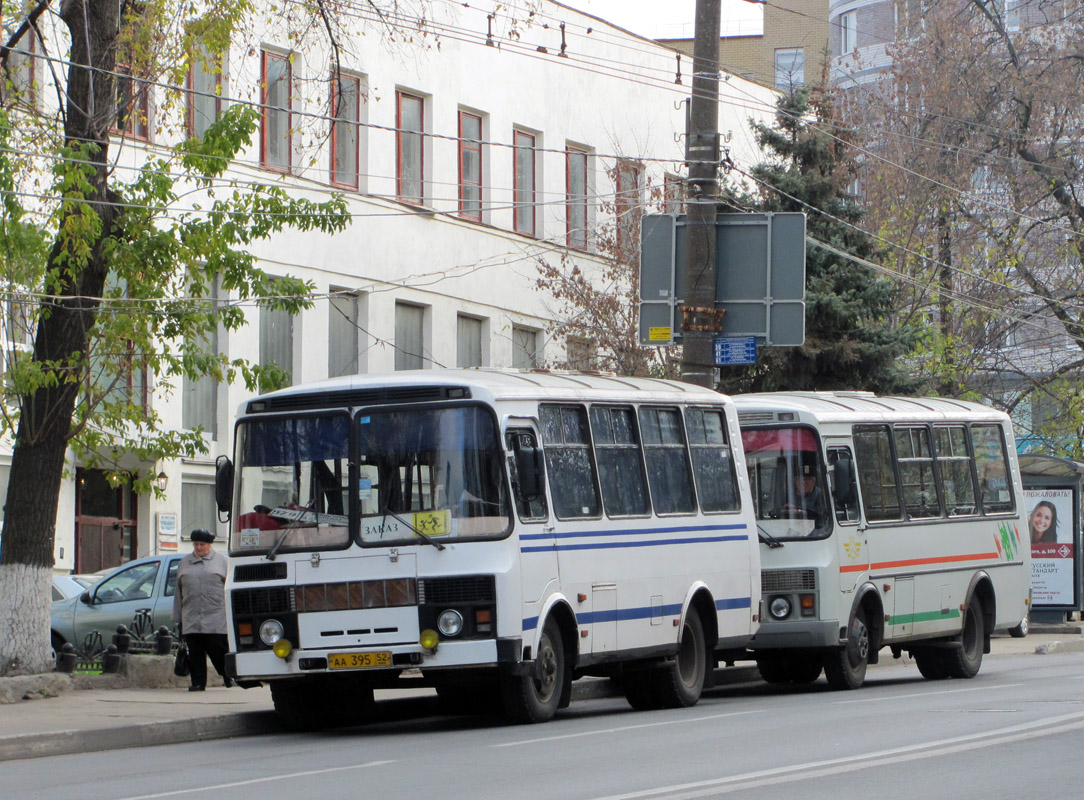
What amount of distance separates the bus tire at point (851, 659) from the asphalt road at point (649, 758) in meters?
1.69

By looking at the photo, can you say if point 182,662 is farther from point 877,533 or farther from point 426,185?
point 426,185

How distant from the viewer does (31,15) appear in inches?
738

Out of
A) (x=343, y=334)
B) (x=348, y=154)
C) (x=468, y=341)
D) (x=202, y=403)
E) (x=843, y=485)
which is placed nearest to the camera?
(x=843, y=485)

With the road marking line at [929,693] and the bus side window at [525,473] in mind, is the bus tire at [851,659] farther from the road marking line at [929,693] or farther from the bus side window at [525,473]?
the bus side window at [525,473]

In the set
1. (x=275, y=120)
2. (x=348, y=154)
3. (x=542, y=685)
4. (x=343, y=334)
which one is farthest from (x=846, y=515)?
(x=348, y=154)

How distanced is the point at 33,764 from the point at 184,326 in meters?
6.27

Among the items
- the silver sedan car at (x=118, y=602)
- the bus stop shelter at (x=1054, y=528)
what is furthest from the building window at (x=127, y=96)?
the bus stop shelter at (x=1054, y=528)

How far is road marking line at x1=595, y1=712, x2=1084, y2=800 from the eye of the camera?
33.2ft

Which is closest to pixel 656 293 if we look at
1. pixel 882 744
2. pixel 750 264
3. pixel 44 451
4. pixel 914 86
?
pixel 750 264

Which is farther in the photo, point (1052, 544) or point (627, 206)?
point (627, 206)

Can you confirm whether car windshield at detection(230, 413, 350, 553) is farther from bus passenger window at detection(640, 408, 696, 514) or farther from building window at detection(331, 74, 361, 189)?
building window at detection(331, 74, 361, 189)

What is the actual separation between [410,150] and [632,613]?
2086cm

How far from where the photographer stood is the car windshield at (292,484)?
48.8ft

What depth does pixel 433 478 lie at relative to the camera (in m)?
14.7
